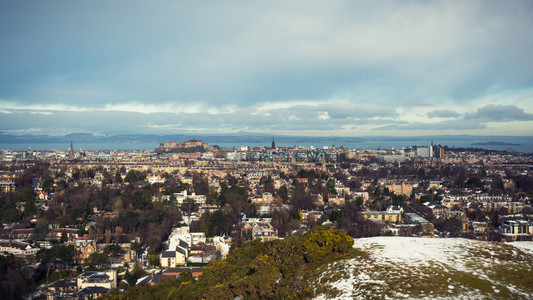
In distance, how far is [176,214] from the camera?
2578 centimetres

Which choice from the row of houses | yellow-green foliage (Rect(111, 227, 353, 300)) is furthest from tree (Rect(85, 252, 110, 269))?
yellow-green foliage (Rect(111, 227, 353, 300))

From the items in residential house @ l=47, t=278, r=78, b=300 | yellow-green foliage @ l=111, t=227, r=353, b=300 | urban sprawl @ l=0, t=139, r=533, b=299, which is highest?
yellow-green foliage @ l=111, t=227, r=353, b=300

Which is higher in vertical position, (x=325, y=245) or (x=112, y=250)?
(x=325, y=245)

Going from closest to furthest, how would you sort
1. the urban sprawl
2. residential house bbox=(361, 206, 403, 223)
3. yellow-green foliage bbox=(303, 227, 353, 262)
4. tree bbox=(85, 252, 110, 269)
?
yellow-green foliage bbox=(303, 227, 353, 262), the urban sprawl, tree bbox=(85, 252, 110, 269), residential house bbox=(361, 206, 403, 223)

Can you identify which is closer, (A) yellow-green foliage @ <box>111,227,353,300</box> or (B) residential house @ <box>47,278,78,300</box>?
(A) yellow-green foliage @ <box>111,227,353,300</box>

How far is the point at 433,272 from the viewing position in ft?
26.1

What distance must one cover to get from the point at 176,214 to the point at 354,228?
1046cm

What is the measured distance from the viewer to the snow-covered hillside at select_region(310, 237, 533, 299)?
716 centimetres

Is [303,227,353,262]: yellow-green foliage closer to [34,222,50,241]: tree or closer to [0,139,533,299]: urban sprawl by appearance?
[0,139,533,299]: urban sprawl

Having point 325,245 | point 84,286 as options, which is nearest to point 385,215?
point 325,245

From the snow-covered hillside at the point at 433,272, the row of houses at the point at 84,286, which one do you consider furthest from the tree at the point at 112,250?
the snow-covered hillside at the point at 433,272

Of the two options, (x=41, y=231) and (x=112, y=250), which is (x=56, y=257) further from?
(x=41, y=231)

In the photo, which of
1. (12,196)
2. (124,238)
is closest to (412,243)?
(124,238)

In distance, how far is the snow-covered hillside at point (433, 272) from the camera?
23.5 feet
